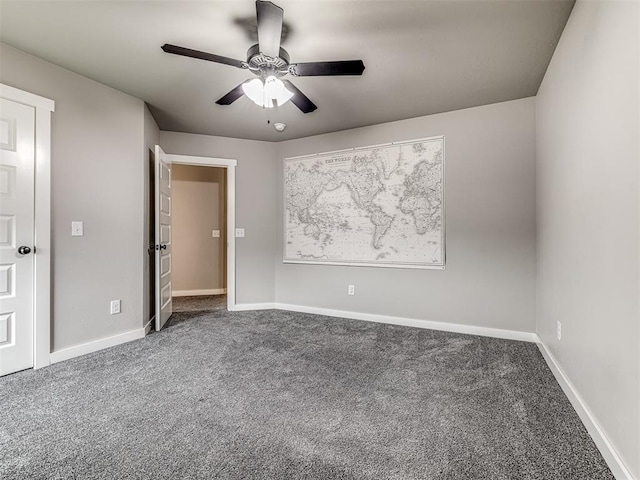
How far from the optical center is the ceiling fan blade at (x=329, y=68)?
1803mm

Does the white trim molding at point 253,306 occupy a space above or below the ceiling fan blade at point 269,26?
below

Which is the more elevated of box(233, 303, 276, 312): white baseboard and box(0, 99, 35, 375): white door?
box(0, 99, 35, 375): white door

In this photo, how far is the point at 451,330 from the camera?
129 inches

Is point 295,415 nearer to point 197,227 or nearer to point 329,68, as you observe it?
point 329,68

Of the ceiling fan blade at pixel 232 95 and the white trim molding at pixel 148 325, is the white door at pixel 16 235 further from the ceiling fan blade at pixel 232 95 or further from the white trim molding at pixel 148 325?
the ceiling fan blade at pixel 232 95

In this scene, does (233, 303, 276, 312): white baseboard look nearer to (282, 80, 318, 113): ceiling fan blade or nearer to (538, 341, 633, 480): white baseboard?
(282, 80, 318, 113): ceiling fan blade

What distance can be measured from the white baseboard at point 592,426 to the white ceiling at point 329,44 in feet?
7.08

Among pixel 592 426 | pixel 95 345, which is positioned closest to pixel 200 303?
pixel 95 345

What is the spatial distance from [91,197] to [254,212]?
1840 millimetres

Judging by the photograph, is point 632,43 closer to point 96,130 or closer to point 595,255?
point 595,255

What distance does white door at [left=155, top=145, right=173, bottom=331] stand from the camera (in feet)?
10.7

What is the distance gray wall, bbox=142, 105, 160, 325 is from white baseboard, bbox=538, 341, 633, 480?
11.3 feet

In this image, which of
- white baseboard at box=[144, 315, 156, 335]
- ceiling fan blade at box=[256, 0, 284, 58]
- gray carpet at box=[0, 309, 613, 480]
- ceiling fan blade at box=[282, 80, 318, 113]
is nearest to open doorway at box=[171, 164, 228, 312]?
white baseboard at box=[144, 315, 156, 335]

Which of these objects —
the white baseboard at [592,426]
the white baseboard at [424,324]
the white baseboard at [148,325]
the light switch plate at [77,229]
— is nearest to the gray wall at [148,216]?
the white baseboard at [148,325]
